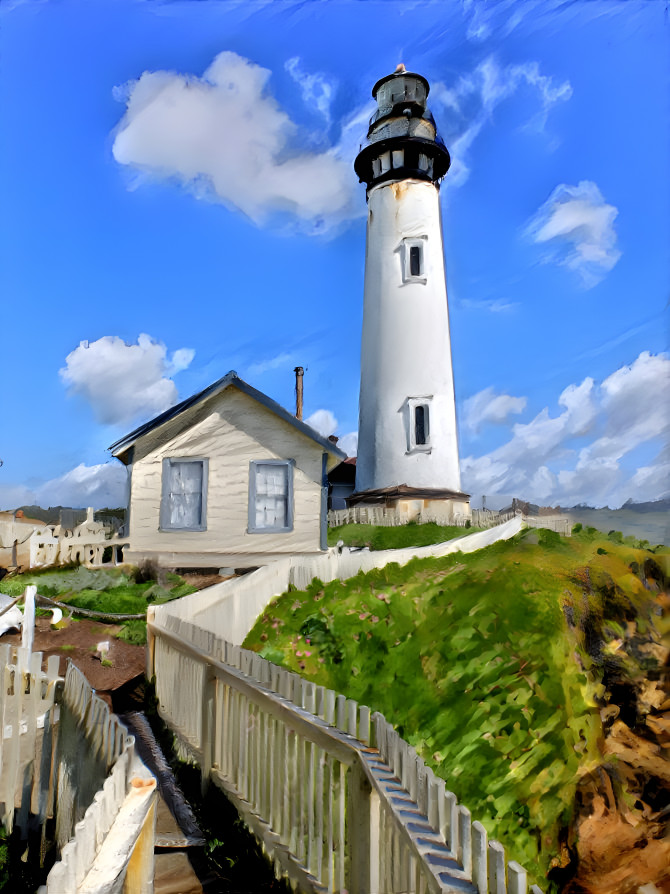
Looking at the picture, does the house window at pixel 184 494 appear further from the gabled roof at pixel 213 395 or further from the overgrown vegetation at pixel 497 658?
the overgrown vegetation at pixel 497 658

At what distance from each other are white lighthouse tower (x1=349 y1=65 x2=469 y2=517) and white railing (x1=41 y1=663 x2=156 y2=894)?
23.2 meters

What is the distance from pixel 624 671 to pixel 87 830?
29.4ft

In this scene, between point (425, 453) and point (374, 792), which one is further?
point (425, 453)

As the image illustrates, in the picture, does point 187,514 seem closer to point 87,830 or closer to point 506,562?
point 506,562

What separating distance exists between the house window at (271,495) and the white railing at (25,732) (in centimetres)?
1099

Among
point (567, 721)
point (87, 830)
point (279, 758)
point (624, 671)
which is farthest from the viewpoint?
point (624, 671)

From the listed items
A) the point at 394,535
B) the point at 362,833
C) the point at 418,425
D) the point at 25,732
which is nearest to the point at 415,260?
the point at 418,425

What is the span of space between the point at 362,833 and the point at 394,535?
20.3m

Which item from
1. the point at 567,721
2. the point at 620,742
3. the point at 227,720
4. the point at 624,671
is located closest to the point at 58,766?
the point at 227,720

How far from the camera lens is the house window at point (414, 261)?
27547 millimetres

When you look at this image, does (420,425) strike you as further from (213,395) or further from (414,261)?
(213,395)

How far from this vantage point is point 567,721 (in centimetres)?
757

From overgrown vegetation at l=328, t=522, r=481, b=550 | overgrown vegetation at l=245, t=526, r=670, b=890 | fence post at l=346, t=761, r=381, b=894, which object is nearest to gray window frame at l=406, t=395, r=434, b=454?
overgrown vegetation at l=328, t=522, r=481, b=550

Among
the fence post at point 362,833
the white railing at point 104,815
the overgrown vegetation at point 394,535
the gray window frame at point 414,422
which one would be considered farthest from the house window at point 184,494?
the fence post at point 362,833
